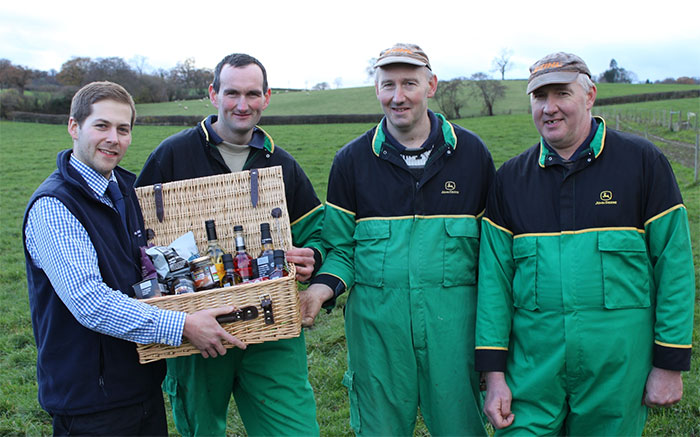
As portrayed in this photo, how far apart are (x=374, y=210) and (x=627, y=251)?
1479 millimetres

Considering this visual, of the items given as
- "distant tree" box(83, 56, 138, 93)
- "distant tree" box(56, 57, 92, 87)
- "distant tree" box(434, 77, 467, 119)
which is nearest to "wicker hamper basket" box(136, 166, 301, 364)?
"distant tree" box(434, 77, 467, 119)

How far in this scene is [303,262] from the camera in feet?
11.5

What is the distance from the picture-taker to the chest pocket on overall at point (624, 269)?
2877 millimetres

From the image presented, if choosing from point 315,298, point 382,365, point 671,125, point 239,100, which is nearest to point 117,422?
point 315,298

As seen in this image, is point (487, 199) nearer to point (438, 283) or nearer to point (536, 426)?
point (438, 283)

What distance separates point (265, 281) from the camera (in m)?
2.98

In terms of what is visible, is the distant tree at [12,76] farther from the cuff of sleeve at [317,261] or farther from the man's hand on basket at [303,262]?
the man's hand on basket at [303,262]

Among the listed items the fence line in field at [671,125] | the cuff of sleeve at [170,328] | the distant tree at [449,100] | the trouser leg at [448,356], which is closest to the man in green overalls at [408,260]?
the trouser leg at [448,356]

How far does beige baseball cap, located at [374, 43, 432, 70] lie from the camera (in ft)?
11.2

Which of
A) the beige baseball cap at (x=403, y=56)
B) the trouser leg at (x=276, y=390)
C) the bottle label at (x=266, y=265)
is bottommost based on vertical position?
the trouser leg at (x=276, y=390)

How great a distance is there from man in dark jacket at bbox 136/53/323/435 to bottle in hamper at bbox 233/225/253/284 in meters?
0.26

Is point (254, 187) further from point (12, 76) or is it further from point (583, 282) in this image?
point (12, 76)

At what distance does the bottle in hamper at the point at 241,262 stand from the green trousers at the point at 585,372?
166 cm

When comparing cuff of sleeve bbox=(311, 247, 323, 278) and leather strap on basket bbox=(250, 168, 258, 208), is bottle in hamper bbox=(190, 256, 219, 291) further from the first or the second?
cuff of sleeve bbox=(311, 247, 323, 278)
